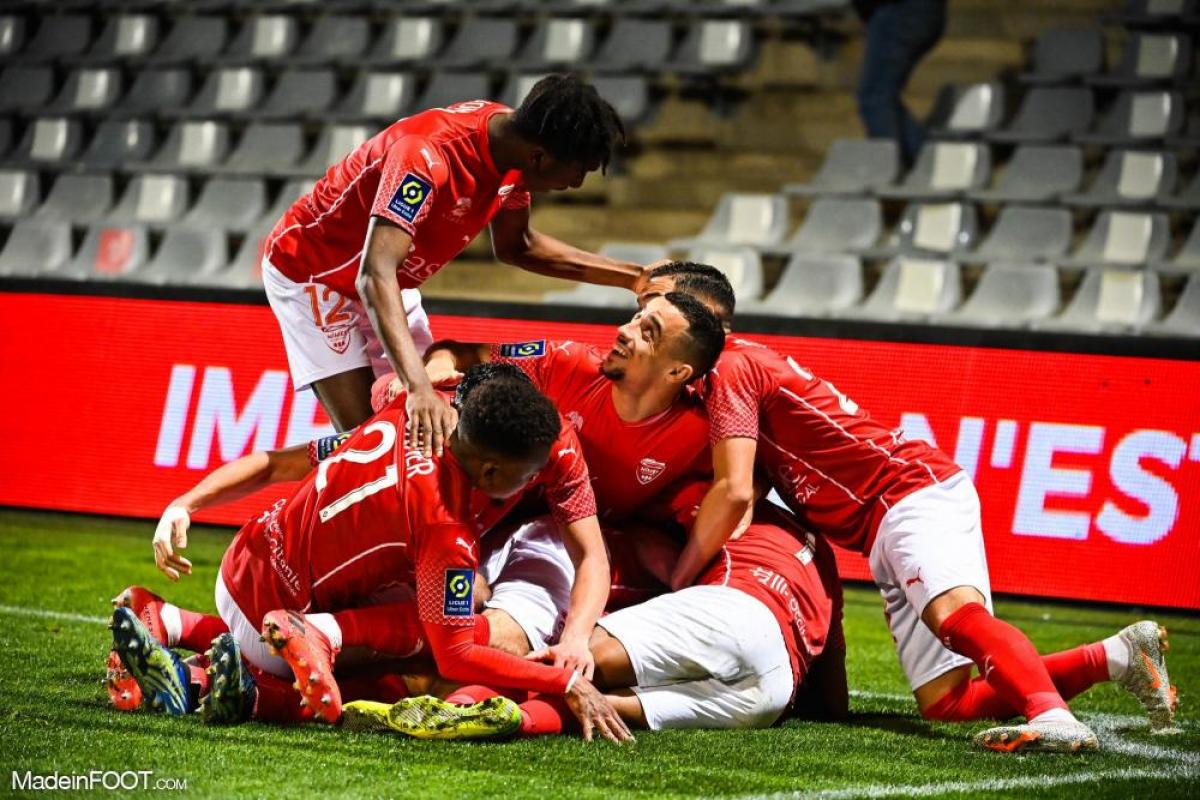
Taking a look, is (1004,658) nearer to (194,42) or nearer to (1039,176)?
(1039,176)

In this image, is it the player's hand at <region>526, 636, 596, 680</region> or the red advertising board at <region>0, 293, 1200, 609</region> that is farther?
the red advertising board at <region>0, 293, 1200, 609</region>

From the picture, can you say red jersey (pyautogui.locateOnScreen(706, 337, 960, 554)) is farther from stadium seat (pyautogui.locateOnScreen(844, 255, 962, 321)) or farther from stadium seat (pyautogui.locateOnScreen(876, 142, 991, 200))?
stadium seat (pyautogui.locateOnScreen(876, 142, 991, 200))

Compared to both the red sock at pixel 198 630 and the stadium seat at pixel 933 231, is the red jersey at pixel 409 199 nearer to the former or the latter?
the red sock at pixel 198 630

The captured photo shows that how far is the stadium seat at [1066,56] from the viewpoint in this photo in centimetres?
1070

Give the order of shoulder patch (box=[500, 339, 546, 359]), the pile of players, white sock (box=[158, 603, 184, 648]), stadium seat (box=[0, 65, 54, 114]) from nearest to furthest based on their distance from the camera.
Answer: the pile of players < white sock (box=[158, 603, 184, 648]) < shoulder patch (box=[500, 339, 546, 359]) < stadium seat (box=[0, 65, 54, 114])

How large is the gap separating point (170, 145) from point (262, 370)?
5047mm

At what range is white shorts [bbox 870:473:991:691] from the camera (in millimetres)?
5047

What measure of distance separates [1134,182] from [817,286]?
1894 mm

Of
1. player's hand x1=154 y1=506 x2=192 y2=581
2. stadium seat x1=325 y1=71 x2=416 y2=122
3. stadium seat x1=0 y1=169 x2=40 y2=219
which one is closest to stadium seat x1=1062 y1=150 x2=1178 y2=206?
stadium seat x1=325 y1=71 x2=416 y2=122

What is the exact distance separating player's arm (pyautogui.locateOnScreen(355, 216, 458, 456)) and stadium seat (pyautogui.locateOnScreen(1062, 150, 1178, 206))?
232 inches

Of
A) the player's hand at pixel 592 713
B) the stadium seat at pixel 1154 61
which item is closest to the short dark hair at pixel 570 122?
the player's hand at pixel 592 713

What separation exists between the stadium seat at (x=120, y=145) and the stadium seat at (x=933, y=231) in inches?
235

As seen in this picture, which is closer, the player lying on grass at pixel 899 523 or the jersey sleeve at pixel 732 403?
the player lying on grass at pixel 899 523

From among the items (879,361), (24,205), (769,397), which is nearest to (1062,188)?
(879,361)
